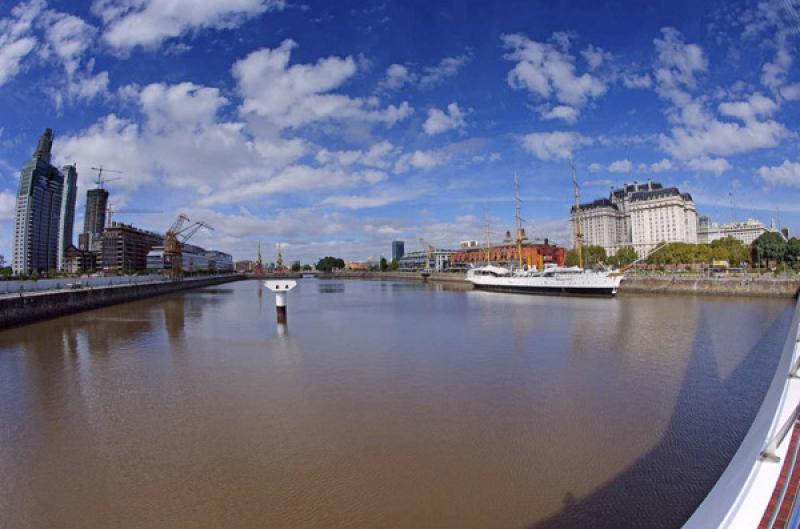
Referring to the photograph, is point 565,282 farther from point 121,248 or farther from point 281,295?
point 121,248

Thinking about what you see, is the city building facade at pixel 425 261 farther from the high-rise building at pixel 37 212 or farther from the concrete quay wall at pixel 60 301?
the high-rise building at pixel 37 212

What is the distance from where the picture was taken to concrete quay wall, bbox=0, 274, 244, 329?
22.0 metres

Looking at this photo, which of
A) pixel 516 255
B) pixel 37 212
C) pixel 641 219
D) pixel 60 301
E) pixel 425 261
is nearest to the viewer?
pixel 60 301

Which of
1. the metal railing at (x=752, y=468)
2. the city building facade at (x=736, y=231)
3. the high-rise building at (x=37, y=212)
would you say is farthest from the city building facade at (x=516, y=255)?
the high-rise building at (x=37, y=212)

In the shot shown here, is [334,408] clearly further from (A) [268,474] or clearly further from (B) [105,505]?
(B) [105,505]

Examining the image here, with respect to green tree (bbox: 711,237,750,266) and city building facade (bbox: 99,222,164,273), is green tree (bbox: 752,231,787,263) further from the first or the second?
city building facade (bbox: 99,222,164,273)

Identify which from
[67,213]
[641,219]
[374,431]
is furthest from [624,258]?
[67,213]

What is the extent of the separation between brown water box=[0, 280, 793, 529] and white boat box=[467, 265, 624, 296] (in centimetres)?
2444

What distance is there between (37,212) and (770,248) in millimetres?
160322

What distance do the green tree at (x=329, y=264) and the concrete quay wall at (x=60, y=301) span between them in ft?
416

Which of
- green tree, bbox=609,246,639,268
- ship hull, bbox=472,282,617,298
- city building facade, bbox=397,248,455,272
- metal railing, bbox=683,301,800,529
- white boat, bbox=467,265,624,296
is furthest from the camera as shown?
city building facade, bbox=397,248,455,272

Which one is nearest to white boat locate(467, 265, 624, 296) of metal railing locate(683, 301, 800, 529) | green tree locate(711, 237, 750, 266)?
green tree locate(711, 237, 750, 266)

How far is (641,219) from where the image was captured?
126 m

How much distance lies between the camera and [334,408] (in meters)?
9.15
